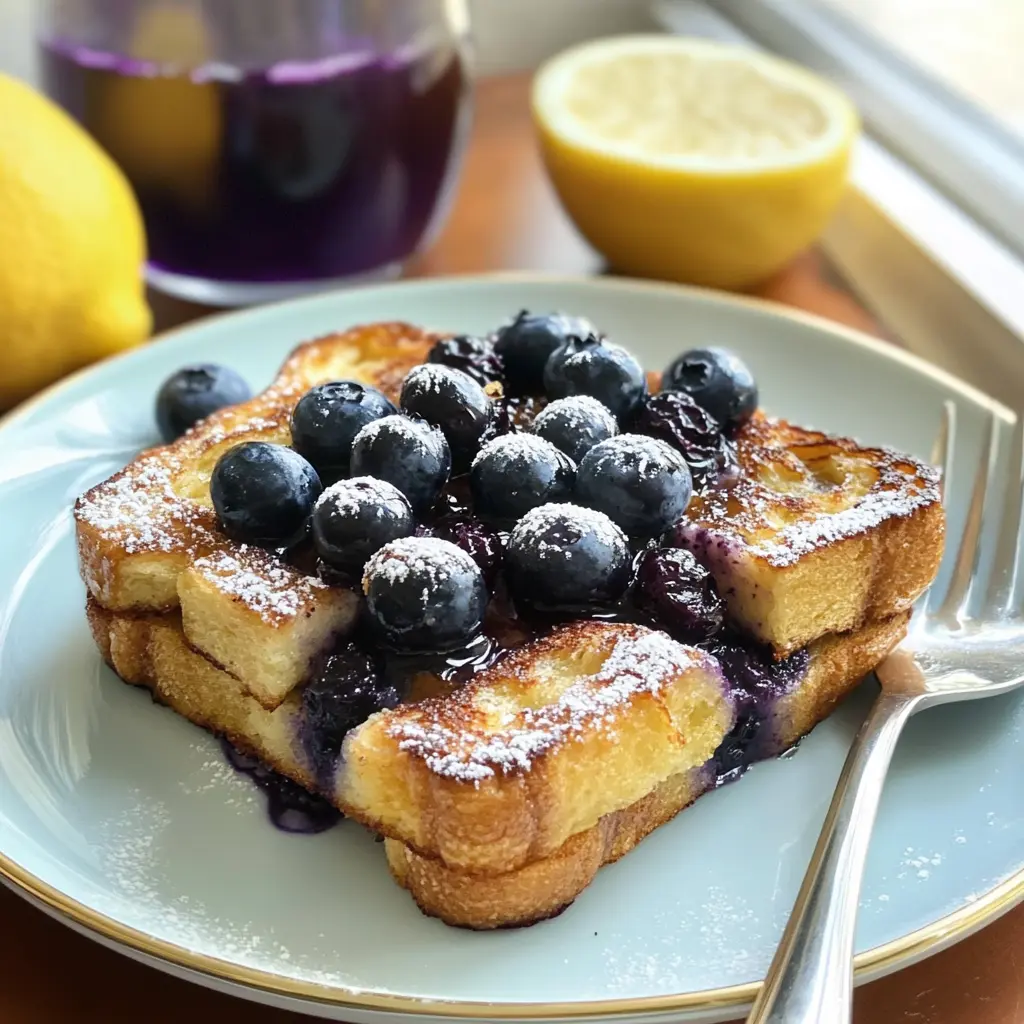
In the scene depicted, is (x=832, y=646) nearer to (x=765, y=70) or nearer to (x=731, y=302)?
(x=731, y=302)

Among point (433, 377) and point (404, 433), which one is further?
point (433, 377)

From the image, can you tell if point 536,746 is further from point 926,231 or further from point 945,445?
point 926,231

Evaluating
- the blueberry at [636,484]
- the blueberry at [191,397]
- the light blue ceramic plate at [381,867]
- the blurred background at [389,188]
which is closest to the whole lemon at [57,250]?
the blurred background at [389,188]

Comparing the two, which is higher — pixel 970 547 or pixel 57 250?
pixel 970 547

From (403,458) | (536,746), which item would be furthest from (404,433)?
(536,746)

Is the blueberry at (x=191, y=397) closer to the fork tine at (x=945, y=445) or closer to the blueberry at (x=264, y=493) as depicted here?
the blueberry at (x=264, y=493)
